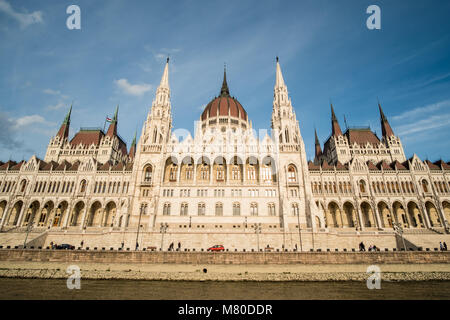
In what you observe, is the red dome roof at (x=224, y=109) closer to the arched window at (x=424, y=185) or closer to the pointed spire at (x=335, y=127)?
the pointed spire at (x=335, y=127)

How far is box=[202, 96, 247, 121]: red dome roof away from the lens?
69.2m

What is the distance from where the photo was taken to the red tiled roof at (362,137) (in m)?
69.0

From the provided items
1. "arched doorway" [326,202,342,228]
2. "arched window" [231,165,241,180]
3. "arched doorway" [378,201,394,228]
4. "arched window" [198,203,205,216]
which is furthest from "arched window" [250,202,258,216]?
"arched doorway" [378,201,394,228]

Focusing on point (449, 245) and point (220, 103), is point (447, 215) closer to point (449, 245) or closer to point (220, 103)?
point (449, 245)

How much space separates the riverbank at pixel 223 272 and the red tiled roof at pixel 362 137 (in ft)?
155

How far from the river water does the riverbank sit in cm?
105

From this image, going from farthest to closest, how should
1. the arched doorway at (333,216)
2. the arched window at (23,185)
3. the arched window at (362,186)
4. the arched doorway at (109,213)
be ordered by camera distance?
the arched doorway at (109,213)
the arched window at (362,186)
the arched window at (23,185)
the arched doorway at (333,216)

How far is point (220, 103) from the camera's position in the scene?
71.6 metres

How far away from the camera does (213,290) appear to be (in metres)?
20.3

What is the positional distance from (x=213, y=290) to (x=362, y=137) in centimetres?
6901

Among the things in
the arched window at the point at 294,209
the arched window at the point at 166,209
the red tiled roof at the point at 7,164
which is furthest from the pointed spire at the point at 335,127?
the red tiled roof at the point at 7,164

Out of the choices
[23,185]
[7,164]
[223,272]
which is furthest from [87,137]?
[223,272]
